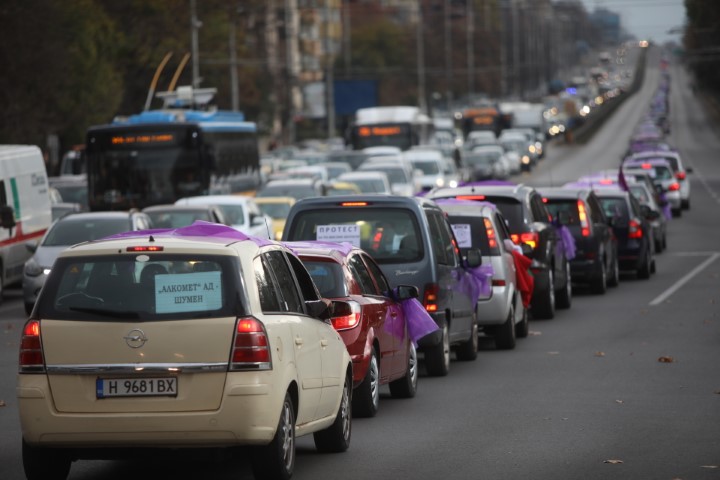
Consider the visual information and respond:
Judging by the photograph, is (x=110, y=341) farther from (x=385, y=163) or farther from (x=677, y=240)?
(x=385, y=163)

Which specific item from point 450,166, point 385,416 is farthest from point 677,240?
point 385,416

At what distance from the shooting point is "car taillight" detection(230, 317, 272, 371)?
31.4 ft

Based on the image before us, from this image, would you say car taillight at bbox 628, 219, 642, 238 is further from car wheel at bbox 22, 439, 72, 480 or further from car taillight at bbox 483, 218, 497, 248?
car wheel at bbox 22, 439, 72, 480

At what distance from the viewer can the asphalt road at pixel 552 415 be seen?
35.6 feet

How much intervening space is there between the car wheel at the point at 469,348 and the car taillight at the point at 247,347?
8421mm

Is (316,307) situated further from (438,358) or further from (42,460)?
(438,358)

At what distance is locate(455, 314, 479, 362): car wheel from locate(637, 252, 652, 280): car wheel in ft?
42.8

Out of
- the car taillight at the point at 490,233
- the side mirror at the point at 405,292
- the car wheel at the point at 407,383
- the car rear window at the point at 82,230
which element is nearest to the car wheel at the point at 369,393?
the side mirror at the point at 405,292

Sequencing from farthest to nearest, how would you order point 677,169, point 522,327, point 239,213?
point 677,169 → point 239,213 → point 522,327

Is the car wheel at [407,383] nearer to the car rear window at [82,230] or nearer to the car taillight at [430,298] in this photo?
the car taillight at [430,298]

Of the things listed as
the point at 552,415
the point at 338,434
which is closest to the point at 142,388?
the point at 338,434

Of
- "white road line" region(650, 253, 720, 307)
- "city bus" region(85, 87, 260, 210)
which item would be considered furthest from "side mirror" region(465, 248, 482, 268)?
"city bus" region(85, 87, 260, 210)

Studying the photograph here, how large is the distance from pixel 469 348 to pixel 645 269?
13.4 m

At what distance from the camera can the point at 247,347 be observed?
9570 mm
